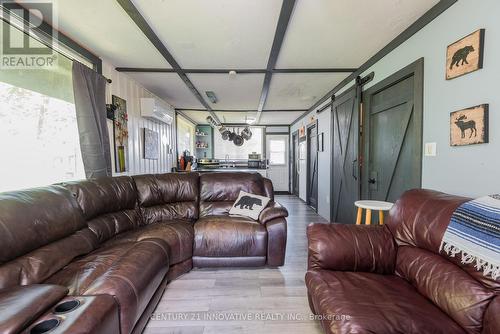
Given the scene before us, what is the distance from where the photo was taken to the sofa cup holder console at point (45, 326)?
82cm

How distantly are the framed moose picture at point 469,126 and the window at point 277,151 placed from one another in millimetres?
5901

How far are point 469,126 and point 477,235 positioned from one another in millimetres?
892

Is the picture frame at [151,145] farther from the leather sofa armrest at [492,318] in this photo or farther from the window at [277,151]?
the window at [277,151]

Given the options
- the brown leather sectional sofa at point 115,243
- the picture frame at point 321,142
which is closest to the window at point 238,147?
the picture frame at point 321,142

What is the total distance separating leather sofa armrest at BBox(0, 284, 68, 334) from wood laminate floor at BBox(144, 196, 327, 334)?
810 mm

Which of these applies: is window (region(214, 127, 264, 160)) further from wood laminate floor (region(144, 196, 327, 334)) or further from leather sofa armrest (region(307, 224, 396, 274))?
leather sofa armrest (region(307, 224, 396, 274))

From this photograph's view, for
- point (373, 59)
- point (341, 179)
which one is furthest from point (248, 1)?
point (341, 179)

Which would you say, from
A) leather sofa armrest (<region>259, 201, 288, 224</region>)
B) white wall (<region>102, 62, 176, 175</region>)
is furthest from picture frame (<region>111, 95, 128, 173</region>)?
leather sofa armrest (<region>259, 201, 288, 224</region>)

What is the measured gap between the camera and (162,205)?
9.02 feet

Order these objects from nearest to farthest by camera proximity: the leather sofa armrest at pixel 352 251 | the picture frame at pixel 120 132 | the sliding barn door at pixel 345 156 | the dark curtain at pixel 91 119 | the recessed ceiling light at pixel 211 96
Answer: the leather sofa armrest at pixel 352 251, the dark curtain at pixel 91 119, the picture frame at pixel 120 132, the sliding barn door at pixel 345 156, the recessed ceiling light at pixel 211 96

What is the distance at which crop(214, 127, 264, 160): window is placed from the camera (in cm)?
747

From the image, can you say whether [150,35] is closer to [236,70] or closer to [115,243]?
[236,70]

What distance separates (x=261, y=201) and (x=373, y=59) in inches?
88.0

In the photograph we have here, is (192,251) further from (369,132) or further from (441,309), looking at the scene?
(369,132)
